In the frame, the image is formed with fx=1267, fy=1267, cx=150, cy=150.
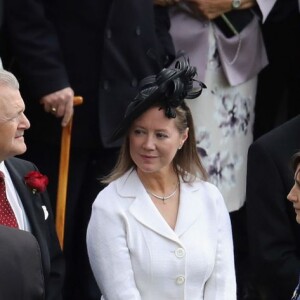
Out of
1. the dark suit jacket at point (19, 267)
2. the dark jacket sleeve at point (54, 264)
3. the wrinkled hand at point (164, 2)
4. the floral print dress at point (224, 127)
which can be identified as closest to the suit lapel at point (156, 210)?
the dark jacket sleeve at point (54, 264)

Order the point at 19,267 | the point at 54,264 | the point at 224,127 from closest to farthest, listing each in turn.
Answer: the point at 19,267, the point at 54,264, the point at 224,127

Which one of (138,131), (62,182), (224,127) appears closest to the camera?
(138,131)

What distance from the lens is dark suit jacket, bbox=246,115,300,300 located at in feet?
17.6

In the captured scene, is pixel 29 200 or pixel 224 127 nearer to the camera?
pixel 29 200

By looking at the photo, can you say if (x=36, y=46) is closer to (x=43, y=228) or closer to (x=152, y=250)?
(x=43, y=228)

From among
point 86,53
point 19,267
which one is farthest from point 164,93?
point 19,267

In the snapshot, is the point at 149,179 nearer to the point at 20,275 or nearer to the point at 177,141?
the point at 177,141

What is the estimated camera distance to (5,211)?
4.99m

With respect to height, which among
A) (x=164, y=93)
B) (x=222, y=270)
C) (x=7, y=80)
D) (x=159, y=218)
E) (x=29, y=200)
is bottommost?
(x=222, y=270)

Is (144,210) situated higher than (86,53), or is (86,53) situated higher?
(86,53)

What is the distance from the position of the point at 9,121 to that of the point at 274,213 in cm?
123

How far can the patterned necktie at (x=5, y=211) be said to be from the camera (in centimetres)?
496

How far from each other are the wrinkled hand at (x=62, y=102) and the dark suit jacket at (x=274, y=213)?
2.85 ft

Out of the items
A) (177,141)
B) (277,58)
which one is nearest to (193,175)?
(177,141)
